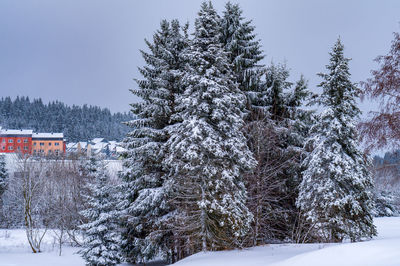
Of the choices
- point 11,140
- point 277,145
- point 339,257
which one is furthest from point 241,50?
point 11,140

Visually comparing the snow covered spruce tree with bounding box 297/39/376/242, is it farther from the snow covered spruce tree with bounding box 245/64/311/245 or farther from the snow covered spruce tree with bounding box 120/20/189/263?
the snow covered spruce tree with bounding box 120/20/189/263

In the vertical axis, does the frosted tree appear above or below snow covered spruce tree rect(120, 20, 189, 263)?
above

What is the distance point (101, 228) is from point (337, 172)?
42.6 ft

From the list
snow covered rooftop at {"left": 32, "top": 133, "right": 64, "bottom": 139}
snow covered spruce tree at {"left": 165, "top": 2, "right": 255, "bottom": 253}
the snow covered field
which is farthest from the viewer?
snow covered rooftop at {"left": 32, "top": 133, "right": 64, "bottom": 139}

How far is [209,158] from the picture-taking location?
13.7m

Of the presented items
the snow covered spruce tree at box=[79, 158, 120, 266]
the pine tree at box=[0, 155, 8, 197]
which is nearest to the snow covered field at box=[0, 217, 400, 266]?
the snow covered spruce tree at box=[79, 158, 120, 266]

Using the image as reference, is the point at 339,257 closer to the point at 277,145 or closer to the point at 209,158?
the point at 209,158

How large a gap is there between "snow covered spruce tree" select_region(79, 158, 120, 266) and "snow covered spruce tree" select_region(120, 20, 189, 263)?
2.74ft

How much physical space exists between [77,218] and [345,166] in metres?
24.7

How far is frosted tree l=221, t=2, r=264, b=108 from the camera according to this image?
19.1 m

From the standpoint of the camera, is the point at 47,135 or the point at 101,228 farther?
the point at 47,135

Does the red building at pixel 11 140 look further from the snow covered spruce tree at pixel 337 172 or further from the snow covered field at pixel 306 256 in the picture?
the snow covered spruce tree at pixel 337 172

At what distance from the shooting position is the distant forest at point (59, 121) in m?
121

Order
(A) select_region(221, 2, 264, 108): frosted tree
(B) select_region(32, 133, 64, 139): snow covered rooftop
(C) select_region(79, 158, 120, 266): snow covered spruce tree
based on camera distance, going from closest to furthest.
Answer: (C) select_region(79, 158, 120, 266): snow covered spruce tree → (A) select_region(221, 2, 264, 108): frosted tree → (B) select_region(32, 133, 64, 139): snow covered rooftop
